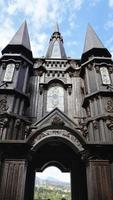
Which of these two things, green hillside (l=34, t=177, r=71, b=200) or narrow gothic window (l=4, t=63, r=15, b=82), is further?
green hillside (l=34, t=177, r=71, b=200)

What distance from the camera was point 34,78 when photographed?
1719 cm

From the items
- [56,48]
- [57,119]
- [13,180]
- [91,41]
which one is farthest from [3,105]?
[56,48]

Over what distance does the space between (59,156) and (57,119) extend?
4440mm

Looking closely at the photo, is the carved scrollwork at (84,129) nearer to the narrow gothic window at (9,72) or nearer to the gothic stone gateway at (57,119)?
the gothic stone gateway at (57,119)

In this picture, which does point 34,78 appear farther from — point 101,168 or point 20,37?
point 101,168

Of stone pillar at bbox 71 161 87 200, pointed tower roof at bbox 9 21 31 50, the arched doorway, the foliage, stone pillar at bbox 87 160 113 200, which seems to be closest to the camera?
stone pillar at bbox 87 160 113 200

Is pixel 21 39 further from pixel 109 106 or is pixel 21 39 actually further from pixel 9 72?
pixel 109 106

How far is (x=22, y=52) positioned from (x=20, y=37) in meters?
2.63

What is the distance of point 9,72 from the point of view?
15.4 m

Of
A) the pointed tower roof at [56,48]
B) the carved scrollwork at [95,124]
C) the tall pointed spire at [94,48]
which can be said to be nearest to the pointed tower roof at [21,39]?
the pointed tower roof at [56,48]

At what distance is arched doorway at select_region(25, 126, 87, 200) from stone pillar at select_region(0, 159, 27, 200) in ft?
3.73

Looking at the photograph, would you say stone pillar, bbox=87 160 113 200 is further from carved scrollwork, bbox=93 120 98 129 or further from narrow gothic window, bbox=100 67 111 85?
narrow gothic window, bbox=100 67 111 85

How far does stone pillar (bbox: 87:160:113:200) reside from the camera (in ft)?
31.1

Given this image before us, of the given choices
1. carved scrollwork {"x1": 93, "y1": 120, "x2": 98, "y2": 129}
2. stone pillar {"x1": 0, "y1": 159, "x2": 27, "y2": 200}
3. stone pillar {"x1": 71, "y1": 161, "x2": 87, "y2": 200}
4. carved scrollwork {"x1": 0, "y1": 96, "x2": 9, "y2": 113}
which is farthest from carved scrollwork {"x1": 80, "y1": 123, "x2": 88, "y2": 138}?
carved scrollwork {"x1": 0, "y1": 96, "x2": 9, "y2": 113}
